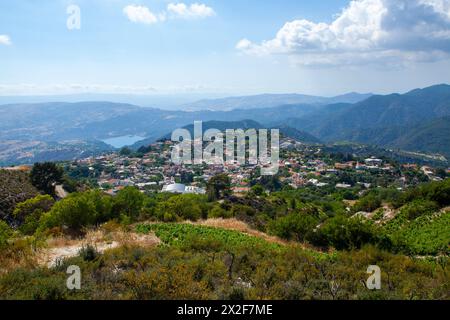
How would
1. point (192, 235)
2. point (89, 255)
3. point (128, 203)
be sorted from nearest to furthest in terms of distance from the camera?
1. point (89, 255)
2. point (192, 235)
3. point (128, 203)

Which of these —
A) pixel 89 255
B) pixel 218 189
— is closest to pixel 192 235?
pixel 89 255

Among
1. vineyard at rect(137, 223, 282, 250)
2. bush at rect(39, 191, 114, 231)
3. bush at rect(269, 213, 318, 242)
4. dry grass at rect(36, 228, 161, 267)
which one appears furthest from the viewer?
bush at rect(269, 213, 318, 242)

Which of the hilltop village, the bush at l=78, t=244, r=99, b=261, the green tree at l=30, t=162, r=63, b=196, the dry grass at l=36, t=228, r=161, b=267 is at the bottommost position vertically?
the hilltop village

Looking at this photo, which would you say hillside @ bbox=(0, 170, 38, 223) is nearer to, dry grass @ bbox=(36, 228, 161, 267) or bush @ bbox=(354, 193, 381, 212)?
dry grass @ bbox=(36, 228, 161, 267)

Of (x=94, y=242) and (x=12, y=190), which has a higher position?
(x=94, y=242)

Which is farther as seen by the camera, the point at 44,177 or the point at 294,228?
the point at 44,177

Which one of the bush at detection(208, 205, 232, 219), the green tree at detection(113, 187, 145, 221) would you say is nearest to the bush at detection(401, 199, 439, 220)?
the bush at detection(208, 205, 232, 219)

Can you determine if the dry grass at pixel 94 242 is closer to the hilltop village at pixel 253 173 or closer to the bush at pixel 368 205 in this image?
the bush at pixel 368 205

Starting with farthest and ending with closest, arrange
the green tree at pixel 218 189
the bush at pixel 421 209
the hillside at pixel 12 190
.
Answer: the green tree at pixel 218 189, the hillside at pixel 12 190, the bush at pixel 421 209

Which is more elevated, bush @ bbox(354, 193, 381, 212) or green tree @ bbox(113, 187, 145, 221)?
green tree @ bbox(113, 187, 145, 221)

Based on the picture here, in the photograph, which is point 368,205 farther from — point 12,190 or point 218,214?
point 12,190

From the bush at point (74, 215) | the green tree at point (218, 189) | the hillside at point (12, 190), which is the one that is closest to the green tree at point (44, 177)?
the hillside at point (12, 190)
